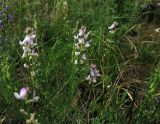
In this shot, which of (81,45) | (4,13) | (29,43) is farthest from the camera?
(4,13)

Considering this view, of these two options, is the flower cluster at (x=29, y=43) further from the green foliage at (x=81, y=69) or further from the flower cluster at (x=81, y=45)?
the flower cluster at (x=81, y=45)

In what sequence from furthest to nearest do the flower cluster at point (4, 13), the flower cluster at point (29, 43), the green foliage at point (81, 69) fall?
the flower cluster at point (4, 13) < the green foliage at point (81, 69) < the flower cluster at point (29, 43)

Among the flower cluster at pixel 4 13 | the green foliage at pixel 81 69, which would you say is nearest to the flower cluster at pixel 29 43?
the green foliage at pixel 81 69

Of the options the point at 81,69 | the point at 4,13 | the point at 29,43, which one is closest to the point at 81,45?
the point at 81,69

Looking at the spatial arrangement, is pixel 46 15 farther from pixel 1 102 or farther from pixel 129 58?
pixel 1 102

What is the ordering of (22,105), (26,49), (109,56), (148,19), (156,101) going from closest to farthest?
(26,49) < (22,105) < (156,101) < (109,56) < (148,19)

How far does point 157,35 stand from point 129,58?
573mm

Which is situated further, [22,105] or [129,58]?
[129,58]

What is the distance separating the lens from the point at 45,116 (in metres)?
2.41

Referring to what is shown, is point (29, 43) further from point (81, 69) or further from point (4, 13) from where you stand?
point (4, 13)

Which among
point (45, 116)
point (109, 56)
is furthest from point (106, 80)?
point (45, 116)

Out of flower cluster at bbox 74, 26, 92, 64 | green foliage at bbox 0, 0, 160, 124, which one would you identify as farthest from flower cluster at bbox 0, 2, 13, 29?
flower cluster at bbox 74, 26, 92, 64

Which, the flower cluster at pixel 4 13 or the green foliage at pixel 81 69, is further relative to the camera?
the flower cluster at pixel 4 13

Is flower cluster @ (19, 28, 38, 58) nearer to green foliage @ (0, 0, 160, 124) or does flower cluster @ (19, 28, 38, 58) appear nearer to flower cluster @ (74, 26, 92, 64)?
green foliage @ (0, 0, 160, 124)
